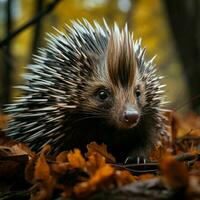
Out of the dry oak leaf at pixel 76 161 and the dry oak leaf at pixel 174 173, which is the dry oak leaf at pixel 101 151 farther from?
the dry oak leaf at pixel 174 173

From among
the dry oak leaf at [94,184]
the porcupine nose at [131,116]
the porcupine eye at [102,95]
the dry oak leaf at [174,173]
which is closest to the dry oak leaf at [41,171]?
the dry oak leaf at [94,184]

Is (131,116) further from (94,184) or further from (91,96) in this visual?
(94,184)

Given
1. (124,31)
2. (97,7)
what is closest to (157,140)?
Result: (124,31)

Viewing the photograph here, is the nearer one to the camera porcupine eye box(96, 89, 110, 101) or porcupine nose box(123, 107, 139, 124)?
porcupine nose box(123, 107, 139, 124)

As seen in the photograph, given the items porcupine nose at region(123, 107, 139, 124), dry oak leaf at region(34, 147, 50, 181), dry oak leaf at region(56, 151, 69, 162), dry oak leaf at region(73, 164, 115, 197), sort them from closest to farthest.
Result: dry oak leaf at region(73, 164, 115, 197)
dry oak leaf at region(34, 147, 50, 181)
dry oak leaf at region(56, 151, 69, 162)
porcupine nose at region(123, 107, 139, 124)

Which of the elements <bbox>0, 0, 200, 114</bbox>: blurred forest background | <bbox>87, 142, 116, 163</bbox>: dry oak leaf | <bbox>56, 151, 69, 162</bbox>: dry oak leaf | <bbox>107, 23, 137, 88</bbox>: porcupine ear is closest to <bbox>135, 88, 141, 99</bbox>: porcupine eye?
<bbox>107, 23, 137, 88</bbox>: porcupine ear

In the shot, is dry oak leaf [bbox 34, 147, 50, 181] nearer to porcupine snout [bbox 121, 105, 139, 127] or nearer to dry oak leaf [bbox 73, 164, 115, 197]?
dry oak leaf [bbox 73, 164, 115, 197]
